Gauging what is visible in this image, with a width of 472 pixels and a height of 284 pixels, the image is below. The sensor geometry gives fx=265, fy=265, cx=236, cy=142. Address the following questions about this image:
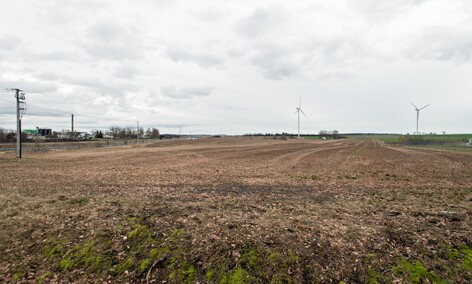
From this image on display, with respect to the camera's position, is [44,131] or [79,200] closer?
[79,200]

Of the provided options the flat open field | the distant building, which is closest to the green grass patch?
the flat open field

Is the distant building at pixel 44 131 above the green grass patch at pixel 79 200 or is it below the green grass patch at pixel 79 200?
above

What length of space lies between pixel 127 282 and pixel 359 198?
9.28 m

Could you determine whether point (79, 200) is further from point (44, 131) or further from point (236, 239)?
point (44, 131)

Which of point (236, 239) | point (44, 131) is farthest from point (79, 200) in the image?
point (44, 131)

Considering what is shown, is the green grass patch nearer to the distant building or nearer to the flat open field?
the flat open field

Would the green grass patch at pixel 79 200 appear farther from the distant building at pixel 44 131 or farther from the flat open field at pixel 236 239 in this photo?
the distant building at pixel 44 131

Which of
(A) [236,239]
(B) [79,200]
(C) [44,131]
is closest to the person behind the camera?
(A) [236,239]

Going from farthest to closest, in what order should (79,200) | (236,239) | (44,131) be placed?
(44,131) < (79,200) < (236,239)

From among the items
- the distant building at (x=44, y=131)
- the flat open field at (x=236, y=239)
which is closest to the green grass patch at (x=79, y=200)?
the flat open field at (x=236, y=239)

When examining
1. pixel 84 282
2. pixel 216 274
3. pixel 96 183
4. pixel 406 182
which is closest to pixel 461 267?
pixel 216 274

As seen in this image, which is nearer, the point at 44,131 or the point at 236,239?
the point at 236,239

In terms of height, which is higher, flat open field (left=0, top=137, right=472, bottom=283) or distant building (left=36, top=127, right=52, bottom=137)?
distant building (left=36, top=127, right=52, bottom=137)

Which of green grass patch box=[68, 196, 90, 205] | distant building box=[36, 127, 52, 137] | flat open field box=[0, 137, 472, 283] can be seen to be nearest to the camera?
A: flat open field box=[0, 137, 472, 283]
